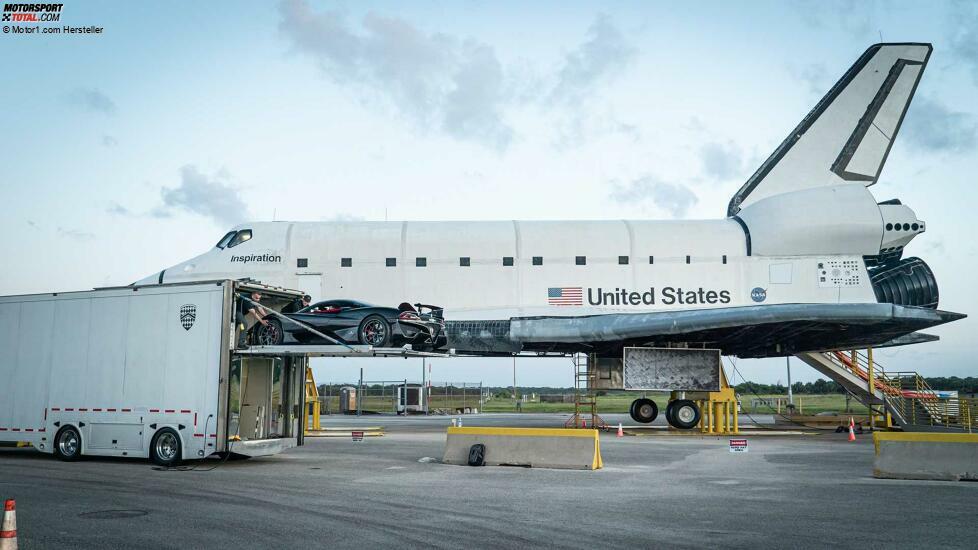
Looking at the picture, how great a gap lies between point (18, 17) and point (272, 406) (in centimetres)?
1277

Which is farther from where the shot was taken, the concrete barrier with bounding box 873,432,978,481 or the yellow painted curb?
the yellow painted curb

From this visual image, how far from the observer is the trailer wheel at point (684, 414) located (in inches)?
931

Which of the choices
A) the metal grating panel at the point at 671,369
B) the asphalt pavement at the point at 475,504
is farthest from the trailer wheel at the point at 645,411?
the asphalt pavement at the point at 475,504

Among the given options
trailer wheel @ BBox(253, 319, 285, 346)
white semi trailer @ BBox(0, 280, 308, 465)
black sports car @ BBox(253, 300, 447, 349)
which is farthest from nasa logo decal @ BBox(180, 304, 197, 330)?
black sports car @ BBox(253, 300, 447, 349)

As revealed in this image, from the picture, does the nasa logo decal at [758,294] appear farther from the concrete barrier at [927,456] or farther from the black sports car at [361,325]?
the black sports car at [361,325]

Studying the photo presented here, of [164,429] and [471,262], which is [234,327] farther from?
[471,262]

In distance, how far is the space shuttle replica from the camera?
22141mm

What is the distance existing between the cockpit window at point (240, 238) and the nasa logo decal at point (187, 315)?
948 cm

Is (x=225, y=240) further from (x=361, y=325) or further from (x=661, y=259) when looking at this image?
(x=661, y=259)

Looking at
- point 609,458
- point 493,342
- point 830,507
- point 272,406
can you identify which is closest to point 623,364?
point 493,342

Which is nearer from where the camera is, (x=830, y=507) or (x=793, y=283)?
(x=830, y=507)

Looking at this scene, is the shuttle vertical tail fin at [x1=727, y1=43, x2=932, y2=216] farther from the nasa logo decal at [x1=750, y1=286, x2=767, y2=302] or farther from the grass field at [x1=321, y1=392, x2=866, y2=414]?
the grass field at [x1=321, y1=392, x2=866, y2=414]

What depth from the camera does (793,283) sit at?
73.4ft

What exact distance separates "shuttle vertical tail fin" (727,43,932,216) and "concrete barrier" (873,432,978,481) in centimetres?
1203
